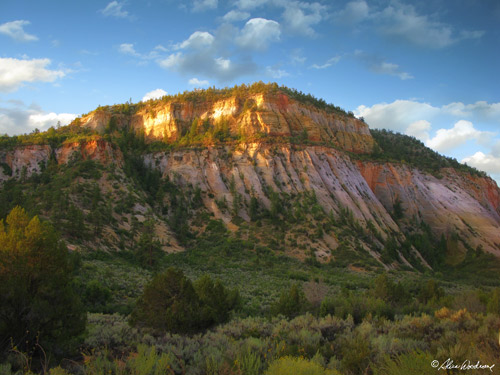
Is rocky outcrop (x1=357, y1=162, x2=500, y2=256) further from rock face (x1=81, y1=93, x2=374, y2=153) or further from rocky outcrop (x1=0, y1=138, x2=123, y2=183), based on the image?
rocky outcrop (x1=0, y1=138, x2=123, y2=183)

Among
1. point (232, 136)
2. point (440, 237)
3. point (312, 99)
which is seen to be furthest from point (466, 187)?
point (232, 136)

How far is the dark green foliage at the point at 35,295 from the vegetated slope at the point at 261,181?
20.7 m

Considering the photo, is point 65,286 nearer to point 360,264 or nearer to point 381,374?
point 381,374

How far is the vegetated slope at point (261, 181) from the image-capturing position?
39.7m

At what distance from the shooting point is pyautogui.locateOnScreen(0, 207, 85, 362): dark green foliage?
7.72m

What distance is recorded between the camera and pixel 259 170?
50.1 metres

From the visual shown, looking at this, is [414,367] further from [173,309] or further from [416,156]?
[416,156]

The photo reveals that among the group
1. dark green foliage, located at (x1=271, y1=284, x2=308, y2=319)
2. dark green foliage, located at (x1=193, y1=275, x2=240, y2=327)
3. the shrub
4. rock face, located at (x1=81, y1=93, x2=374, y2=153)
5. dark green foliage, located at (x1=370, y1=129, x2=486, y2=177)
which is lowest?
dark green foliage, located at (x1=271, y1=284, x2=308, y2=319)

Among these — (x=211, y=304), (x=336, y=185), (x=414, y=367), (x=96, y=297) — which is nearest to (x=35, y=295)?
(x=211, y=304)

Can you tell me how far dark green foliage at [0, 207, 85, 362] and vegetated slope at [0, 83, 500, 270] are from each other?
68.1 ft

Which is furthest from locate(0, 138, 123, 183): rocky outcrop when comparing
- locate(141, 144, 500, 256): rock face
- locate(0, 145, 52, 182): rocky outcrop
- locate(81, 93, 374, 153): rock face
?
locate(81, 93, 374, 153): rock face

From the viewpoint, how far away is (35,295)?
26.1 ft

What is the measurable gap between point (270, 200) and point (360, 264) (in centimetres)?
1464

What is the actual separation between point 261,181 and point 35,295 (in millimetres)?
41538
